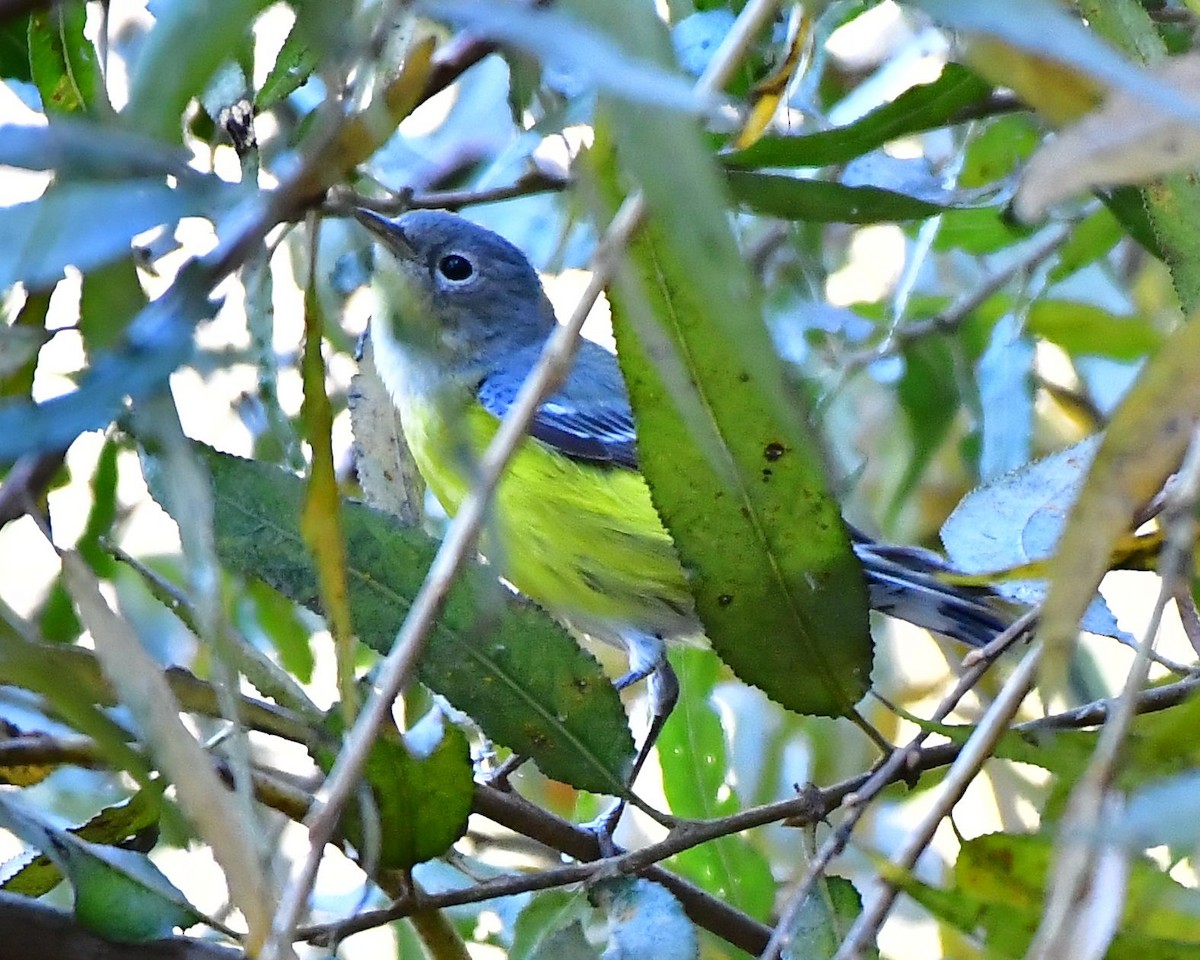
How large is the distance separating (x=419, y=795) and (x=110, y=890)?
0.19 m

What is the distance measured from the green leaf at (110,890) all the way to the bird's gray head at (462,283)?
170 centimetres

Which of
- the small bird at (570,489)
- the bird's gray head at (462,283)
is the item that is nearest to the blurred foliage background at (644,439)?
the small bird at (570,489)

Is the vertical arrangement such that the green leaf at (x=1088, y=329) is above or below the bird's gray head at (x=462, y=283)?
below

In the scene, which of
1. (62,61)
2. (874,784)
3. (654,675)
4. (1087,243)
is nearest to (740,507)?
(874,784)

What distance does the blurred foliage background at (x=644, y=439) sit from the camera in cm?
60

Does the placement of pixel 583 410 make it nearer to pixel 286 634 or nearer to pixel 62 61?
pixel 286 634

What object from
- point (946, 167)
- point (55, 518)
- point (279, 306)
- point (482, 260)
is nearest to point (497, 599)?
point (55, 518)

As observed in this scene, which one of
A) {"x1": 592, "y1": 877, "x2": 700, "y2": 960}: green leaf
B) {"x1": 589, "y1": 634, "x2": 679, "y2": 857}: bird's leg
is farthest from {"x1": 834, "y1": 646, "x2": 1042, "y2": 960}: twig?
{"x1": 589, "y1": 634, "x2": 679, "y2": 857}: bird's leg

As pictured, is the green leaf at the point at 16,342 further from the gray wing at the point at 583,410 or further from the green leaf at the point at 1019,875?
the gray wing at the point at 583,410

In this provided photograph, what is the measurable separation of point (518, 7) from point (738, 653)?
0.57m

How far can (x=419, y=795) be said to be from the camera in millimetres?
988

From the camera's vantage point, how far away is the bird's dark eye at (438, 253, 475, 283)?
2.74m

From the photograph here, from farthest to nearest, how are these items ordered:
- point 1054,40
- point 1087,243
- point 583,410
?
point 583,410, point 1087,243, point 1054,40

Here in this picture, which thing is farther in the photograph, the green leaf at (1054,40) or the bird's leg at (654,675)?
the bird's leg at (654,675)
